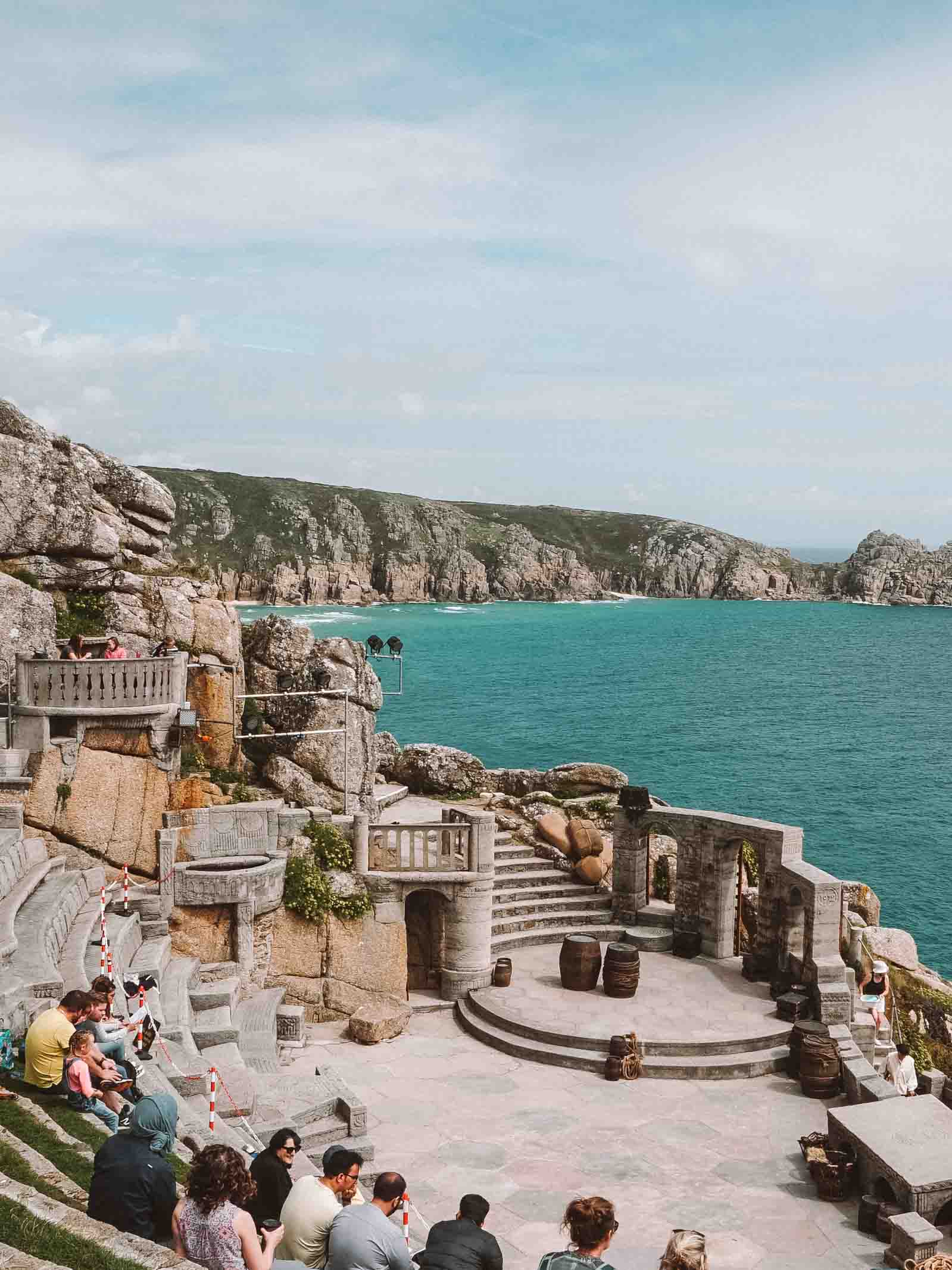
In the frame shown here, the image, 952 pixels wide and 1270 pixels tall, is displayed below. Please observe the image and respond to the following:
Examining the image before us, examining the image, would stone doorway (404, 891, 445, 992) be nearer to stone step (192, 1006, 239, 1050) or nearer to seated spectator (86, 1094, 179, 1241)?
stone step (192, 1006, 239, 1050)

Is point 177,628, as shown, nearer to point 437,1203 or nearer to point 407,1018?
point 407,1018

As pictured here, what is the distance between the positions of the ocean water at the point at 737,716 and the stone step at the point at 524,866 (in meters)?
17.5

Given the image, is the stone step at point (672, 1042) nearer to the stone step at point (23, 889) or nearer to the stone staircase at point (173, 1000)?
the stone staircase at point (173, 1000)

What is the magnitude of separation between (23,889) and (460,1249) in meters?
12.0

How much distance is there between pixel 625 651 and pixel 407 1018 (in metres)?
109

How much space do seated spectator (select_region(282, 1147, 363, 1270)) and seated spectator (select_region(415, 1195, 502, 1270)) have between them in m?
1.01

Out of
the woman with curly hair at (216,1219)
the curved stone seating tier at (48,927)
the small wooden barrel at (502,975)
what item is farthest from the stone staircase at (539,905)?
the woman with curly hair at (216,1219)

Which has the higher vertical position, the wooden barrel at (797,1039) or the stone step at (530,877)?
the stone step at (530,877)

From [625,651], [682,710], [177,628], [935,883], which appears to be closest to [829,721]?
[682,710]

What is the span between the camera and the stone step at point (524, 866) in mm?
26406

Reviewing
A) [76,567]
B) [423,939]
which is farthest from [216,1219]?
[76,567]

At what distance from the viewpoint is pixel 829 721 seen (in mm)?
81688

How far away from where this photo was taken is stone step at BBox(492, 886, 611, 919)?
995 inches

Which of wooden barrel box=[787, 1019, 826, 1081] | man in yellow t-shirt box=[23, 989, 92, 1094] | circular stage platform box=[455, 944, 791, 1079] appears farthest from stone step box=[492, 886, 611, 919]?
man in yellow t-shirt box=[23, 989, 92, 1094]
